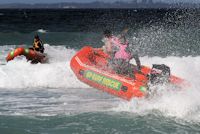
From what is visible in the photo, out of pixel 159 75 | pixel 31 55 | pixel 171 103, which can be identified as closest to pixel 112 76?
pixel 159 75

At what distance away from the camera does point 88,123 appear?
26.7 feet

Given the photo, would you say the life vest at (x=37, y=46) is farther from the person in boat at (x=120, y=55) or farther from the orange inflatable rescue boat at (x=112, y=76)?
the person in boat at (x=120, y=55)

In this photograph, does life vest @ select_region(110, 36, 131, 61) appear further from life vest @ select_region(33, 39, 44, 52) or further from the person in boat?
life vest @ select_region(33, 39, 44, 52)

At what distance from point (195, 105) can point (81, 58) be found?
160 inches

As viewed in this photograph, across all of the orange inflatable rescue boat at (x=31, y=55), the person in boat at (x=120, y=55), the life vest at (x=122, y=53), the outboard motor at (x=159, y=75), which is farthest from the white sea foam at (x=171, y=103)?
the orange inflatable rescue boat at (x=31, y=55)

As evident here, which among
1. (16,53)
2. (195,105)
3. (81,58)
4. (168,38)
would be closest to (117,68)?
(81,58)

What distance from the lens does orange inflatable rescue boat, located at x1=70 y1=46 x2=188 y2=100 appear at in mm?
9234

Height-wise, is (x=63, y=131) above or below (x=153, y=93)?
below

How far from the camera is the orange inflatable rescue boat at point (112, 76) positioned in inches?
364

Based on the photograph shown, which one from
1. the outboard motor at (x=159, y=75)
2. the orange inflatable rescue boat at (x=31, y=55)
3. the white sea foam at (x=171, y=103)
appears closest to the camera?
the white sea foam at (x=171, y=103)

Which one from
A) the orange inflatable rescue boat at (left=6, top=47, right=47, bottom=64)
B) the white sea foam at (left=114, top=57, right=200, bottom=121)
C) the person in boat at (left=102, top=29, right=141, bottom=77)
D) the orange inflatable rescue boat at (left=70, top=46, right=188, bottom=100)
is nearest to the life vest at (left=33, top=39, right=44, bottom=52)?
the orange inflatable rescue boat at (left=6, top=47, right=47, bottom=64)

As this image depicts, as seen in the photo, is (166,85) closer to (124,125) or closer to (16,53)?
(124,125)

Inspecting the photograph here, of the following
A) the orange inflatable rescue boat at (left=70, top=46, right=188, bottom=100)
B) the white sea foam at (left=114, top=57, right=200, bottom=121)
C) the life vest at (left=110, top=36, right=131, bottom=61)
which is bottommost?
the white sea foam at (left=114, top=57, right=200, bottom=121)

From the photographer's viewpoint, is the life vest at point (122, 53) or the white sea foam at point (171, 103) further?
the life vest at point (122, 53)
